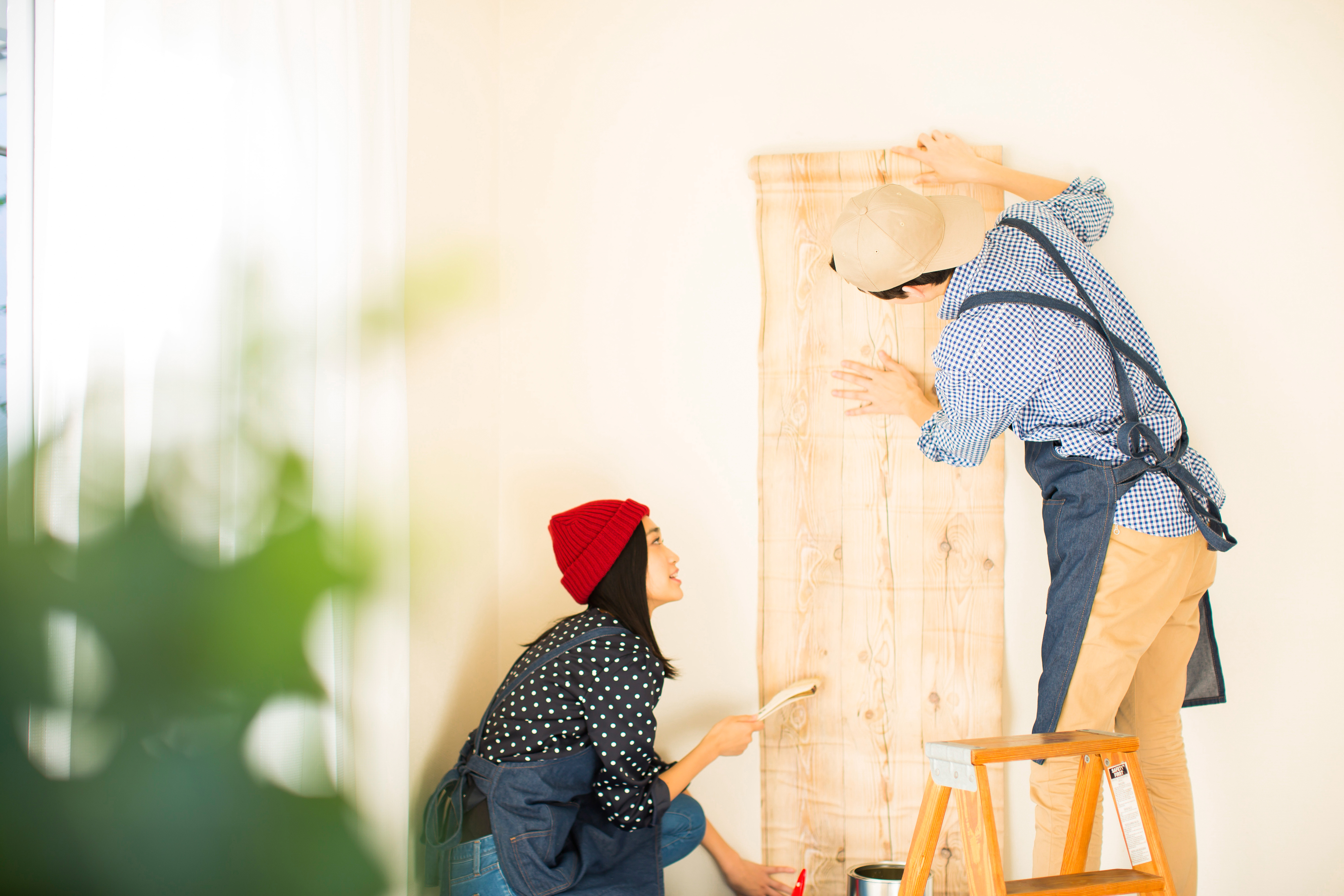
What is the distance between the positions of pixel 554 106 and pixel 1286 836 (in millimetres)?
2661

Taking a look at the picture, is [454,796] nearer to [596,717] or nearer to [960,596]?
[596,717]

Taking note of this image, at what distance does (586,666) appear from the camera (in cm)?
168

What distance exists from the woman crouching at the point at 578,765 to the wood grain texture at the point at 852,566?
423 mm

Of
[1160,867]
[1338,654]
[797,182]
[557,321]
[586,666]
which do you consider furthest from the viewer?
[557,321]

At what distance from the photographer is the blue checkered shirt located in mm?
1523

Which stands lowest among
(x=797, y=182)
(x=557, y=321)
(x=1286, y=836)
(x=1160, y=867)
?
(x=1286, y=836)

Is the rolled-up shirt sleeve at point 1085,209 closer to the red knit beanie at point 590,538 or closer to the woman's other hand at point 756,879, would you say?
the red knit beanie at point 590,538

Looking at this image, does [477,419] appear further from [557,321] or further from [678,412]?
[678,412]

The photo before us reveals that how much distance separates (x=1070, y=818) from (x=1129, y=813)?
0.13 m

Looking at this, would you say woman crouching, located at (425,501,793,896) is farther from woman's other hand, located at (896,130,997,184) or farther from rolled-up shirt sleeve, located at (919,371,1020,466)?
woman's other hand, located at (896,130,997,184)

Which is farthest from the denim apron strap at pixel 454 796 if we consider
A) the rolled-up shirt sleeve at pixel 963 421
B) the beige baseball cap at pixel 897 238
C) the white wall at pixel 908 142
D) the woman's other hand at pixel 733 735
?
the beige baseball cap at pixel 897 238

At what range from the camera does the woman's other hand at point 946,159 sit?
78.6 inches

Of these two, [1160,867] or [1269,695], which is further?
[1269,695]

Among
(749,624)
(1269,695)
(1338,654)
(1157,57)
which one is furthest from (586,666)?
(1157,57)
